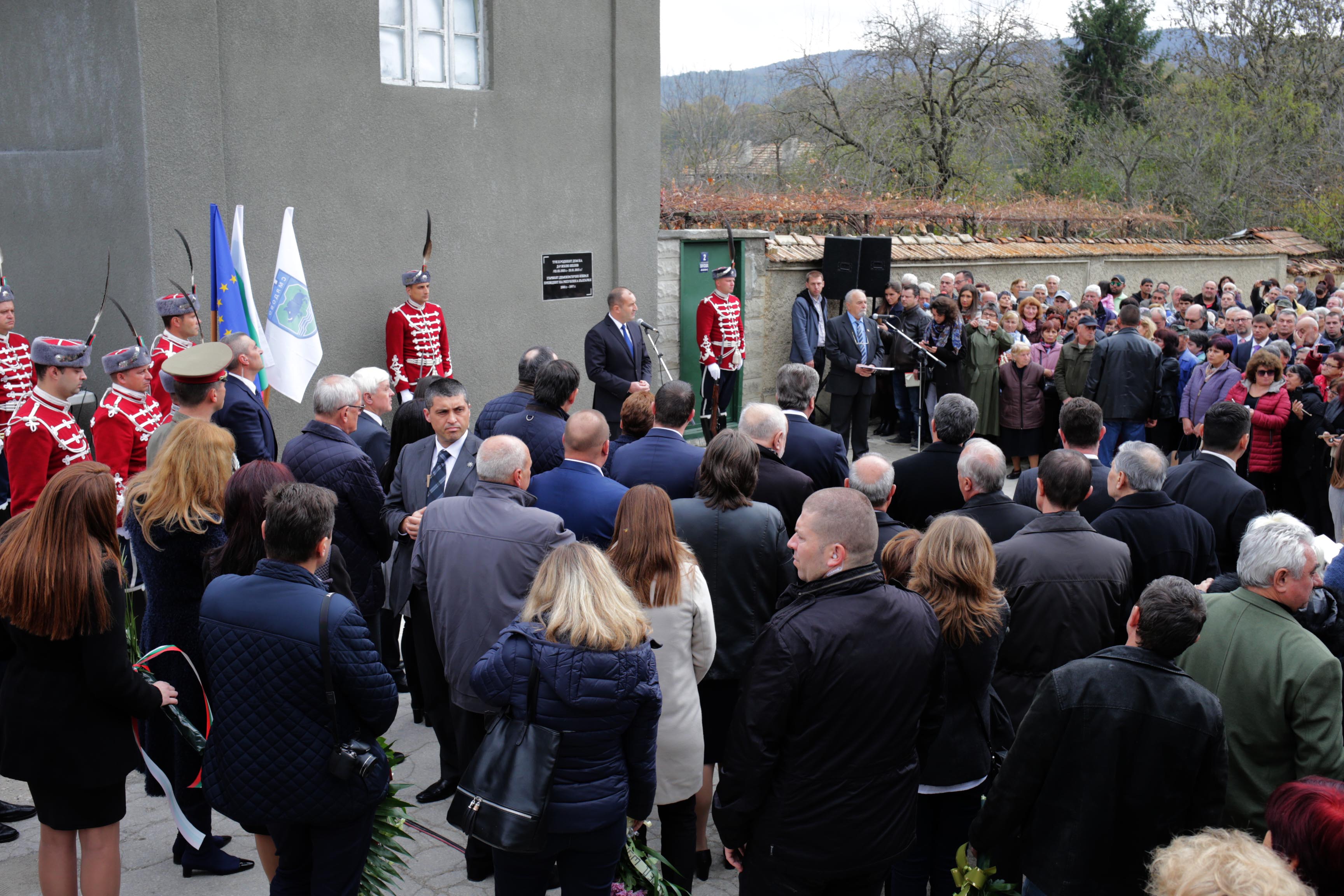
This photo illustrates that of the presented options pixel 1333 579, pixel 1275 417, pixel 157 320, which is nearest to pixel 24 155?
pixel 157 320

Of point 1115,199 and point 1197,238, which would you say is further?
point 1115,199

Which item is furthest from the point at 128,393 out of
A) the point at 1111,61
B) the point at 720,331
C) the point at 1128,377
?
the point at 1111,61

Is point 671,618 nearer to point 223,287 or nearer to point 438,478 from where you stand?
point 438,478

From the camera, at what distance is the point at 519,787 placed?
121 inches

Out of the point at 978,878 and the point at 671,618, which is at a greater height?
the point at 671,618

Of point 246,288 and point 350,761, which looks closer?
point 350,761

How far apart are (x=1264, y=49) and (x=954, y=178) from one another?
11348 mm

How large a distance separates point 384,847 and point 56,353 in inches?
133

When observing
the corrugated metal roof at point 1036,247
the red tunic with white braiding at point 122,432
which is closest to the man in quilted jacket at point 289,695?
the red tunic with white braiding at point 122,432

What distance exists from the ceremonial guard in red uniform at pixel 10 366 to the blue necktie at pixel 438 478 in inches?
153

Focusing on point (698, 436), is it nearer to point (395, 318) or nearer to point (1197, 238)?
point (395, 318)

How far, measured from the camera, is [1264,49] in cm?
2939

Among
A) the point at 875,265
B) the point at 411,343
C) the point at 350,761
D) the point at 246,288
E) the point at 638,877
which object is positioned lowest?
the point at 638,877

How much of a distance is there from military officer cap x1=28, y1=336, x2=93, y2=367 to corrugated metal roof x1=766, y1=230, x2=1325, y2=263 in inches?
338
